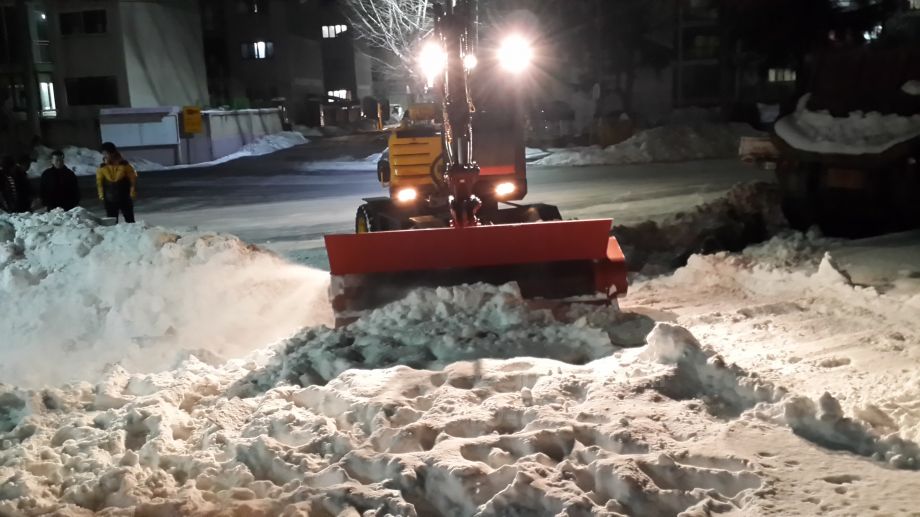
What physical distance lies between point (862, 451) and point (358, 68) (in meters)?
65.9

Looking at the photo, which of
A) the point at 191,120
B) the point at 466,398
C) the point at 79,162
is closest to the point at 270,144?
the point at 191,120

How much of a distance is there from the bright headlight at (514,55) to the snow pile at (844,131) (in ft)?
11.4

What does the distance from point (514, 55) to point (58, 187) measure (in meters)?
7.59

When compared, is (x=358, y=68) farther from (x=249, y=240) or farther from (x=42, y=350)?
(x=42, y=350)

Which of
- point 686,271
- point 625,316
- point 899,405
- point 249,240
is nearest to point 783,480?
point 899,405

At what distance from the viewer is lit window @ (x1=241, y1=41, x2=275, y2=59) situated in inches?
2085

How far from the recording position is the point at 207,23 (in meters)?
54.2

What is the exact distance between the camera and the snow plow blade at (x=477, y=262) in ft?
23.5

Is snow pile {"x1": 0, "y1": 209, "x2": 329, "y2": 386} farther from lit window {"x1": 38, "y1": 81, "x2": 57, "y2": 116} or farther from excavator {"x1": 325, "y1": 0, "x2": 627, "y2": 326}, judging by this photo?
lit window {"x1": 38, "y1": 81, "x2": 57, "y2": 116}

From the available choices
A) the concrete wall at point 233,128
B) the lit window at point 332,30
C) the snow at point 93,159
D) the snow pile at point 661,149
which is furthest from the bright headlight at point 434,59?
the lit window at point 332,30

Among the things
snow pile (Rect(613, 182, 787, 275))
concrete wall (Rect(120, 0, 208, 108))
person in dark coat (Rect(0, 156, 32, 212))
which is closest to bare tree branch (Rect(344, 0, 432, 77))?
concrete wall (Rect(120, 0, 208, 108))

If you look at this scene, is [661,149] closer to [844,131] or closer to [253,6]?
[844,131]

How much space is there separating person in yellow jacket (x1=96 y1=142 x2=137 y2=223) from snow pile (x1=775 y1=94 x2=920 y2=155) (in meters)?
9.12

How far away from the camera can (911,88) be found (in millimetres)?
9195
